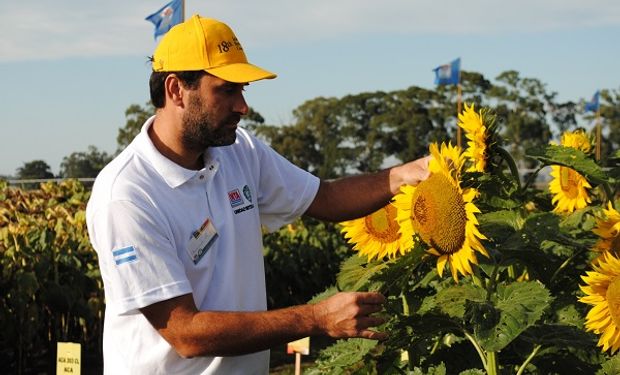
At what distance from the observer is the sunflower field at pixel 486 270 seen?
3234mm

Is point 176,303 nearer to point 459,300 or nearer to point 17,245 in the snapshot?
point 459,300

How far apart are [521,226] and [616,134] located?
246 ft

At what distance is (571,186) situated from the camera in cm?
509

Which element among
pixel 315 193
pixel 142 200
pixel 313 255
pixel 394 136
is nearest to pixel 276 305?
pixel 313 255

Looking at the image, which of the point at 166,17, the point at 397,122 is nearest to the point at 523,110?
the point at 397,122

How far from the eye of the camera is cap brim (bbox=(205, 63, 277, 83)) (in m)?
3.29

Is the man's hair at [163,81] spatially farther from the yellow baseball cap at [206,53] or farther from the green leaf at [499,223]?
the green leaf at [499,223]

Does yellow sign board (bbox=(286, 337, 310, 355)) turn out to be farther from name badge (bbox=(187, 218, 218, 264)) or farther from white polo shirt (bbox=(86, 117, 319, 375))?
name badge (bbox=(187, 218, 218, 264))

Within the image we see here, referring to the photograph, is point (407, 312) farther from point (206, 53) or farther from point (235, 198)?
point (206, 53)

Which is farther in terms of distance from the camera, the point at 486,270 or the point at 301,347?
the point at 301,347

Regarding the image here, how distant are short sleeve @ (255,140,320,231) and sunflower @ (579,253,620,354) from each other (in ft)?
3.70

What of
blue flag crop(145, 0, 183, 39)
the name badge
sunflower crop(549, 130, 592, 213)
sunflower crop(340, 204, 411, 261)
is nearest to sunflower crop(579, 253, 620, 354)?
sunflower crop(340, 204, 411, 261)

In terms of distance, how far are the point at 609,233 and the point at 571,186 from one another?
1543 mm

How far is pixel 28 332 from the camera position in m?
8.66
